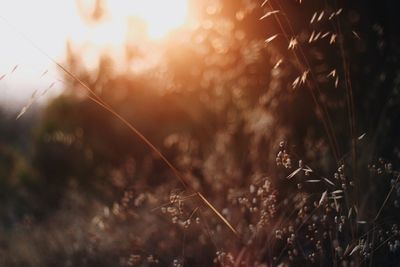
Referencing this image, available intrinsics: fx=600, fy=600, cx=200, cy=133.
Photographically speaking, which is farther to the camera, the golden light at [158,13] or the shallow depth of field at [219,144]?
the golden light at [158,13]

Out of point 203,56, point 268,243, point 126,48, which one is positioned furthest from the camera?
point 126,48

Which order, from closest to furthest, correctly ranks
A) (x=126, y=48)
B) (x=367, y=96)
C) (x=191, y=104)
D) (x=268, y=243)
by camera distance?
(x=268, y=243), (x=367, y=96), (x=191, y=104), (x=126, y=48)

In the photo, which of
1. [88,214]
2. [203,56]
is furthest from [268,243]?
[203,56]

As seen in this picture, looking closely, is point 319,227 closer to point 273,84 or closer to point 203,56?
point 273,84

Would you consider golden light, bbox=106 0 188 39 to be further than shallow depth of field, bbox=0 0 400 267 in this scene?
Yes

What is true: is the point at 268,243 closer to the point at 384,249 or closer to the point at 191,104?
the point at 384,249

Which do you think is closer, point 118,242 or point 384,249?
point 384,249

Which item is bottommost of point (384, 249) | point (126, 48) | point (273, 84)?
point (384, 249)

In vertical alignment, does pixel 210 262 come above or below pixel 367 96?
below
